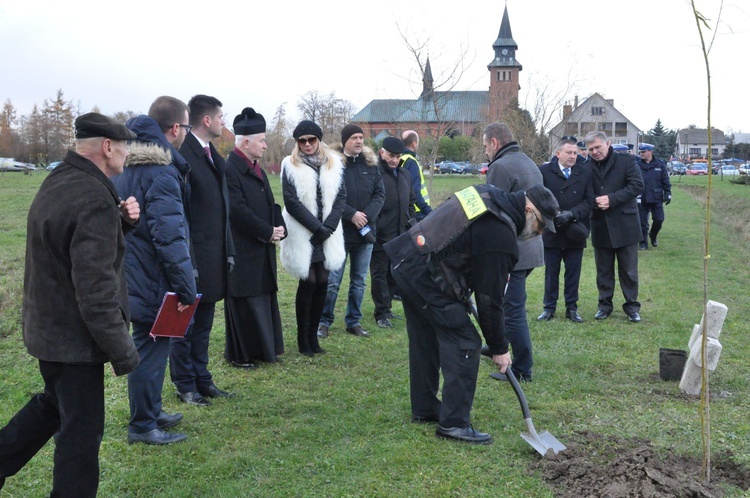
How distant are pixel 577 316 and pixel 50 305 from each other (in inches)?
276

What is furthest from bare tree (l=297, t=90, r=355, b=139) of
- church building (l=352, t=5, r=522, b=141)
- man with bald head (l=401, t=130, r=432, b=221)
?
man with bald head (l=401, t=130, r=432, b=221)

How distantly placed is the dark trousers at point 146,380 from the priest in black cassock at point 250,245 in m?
1.58

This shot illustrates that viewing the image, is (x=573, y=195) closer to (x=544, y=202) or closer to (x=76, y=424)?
(x=544, y=202)

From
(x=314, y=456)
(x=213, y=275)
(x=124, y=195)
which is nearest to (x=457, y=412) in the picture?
(x=314, y=456)

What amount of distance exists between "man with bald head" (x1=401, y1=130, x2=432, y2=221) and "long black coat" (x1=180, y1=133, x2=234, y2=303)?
3913 millimetres

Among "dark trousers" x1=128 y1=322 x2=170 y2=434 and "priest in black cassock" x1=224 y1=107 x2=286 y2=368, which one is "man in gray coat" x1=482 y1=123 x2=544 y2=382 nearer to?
"priest in black cassock" x1=224 y1=107 x2=286 y2=368

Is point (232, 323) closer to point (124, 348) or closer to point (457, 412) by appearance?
point (457, 412)

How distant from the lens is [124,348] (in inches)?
136

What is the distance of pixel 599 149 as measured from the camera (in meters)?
8.86

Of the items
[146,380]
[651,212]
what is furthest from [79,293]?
[651,212]

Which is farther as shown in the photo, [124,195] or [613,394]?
[613,394]

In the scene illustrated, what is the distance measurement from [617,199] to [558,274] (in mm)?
1204

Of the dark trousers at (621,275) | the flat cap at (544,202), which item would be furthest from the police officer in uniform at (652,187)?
the flat cap at (544,202)

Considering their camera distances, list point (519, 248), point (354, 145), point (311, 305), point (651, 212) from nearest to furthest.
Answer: point (519, 248), point (311, 305), point (354, 145), point (651, 212)
